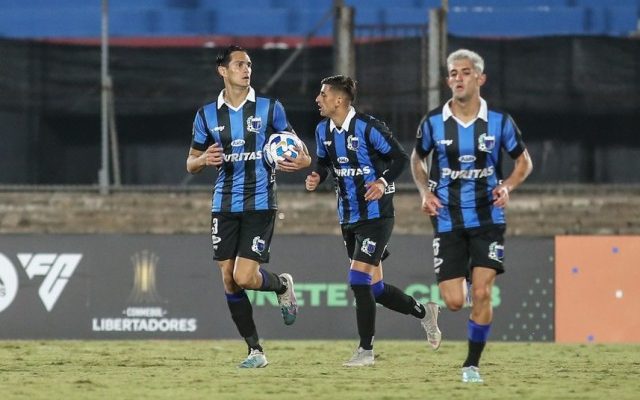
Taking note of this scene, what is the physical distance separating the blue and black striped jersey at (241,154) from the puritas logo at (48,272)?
3.80 metres

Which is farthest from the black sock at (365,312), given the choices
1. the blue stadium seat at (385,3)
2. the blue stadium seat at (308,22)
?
the blue stadium seat at (385,3)

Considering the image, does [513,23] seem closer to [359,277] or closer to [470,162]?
[359,277]

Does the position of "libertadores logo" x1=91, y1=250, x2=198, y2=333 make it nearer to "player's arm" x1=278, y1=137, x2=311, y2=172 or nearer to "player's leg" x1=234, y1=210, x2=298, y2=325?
"player's leg" x1=234, y1=210, x2=298, y2=325

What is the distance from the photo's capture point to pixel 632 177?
14.5 m

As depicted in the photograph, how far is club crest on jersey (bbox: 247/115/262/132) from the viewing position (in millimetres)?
9820

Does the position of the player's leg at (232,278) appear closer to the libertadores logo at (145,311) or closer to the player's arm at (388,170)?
the player's arm at (388,170)

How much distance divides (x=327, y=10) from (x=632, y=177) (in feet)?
12.5

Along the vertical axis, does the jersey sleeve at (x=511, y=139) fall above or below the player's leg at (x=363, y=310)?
above

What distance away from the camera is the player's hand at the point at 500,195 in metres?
8.55

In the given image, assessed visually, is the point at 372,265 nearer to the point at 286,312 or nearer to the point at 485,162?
the point at 286,312

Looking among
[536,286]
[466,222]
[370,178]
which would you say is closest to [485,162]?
[466,222]

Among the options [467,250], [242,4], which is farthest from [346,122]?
[242,4]

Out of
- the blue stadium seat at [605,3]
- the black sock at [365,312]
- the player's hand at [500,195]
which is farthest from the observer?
the blue stadium seat at [605,3]

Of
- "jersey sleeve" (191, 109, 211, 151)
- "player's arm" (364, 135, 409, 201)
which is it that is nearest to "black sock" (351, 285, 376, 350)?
"player's arm" (364, 135, 409, 201)
